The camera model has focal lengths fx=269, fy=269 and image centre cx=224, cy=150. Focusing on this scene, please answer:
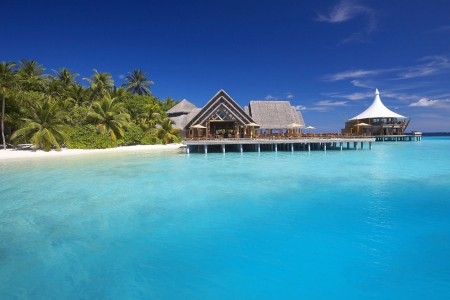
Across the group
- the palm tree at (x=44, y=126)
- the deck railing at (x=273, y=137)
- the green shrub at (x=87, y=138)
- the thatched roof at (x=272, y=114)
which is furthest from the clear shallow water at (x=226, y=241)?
the thatched roof at (x=272, y=114)

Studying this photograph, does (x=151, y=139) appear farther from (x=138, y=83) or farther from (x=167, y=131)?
(x=138, y=83)

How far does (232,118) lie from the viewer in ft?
86.1

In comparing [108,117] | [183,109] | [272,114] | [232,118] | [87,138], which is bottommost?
[87,138]

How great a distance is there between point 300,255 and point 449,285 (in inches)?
92.9

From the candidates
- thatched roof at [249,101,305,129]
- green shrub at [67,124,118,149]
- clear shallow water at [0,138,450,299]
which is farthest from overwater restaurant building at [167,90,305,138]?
clear shallow water at [0,138,450,299]

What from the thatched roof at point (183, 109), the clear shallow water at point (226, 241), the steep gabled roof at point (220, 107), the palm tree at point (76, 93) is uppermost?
the palm tree at point (76, 93)

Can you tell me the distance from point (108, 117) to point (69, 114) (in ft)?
12.3

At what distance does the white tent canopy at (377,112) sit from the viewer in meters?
47.9

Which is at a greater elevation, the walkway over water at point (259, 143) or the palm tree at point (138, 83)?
the palm tree at point (138, 83)

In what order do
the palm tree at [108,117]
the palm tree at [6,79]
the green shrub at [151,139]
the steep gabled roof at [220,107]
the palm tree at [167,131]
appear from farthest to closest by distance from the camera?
the palm tree at [167,131]
the green shrub at [151,139]
the palm tree at [108,117]
the steep gabled roof at [220,107]
the palm tree at [6,79]

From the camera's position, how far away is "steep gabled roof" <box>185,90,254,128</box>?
25.6 m

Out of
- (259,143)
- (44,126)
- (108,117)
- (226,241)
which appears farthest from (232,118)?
(226,241)

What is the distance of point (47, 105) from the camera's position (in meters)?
23.9

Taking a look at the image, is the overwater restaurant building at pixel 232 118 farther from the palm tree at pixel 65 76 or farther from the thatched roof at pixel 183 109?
the palm tree at pixel 65 76
